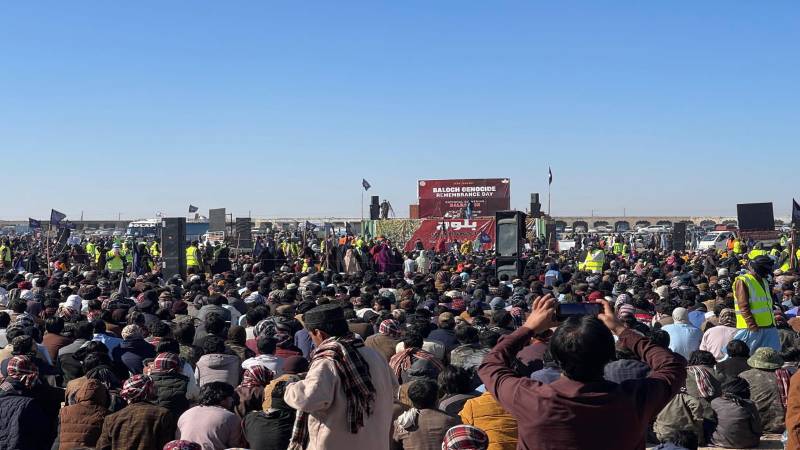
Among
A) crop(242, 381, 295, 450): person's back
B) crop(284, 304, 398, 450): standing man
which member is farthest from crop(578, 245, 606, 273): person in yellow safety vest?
crop(284, 304, 398, 450): standing man

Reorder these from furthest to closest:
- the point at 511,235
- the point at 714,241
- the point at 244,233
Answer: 1. the point at 714,241
2. the point at 244,233
3. the point at 511,235

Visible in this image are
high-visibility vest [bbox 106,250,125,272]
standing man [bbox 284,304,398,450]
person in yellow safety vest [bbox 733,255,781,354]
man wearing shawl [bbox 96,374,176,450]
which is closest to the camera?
standing man [bbox 284,304,398,450]

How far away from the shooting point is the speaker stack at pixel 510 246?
2052 centimetres

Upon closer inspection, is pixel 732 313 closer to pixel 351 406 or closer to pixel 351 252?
pixel 351 406

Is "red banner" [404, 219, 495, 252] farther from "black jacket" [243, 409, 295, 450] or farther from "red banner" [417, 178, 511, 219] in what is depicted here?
"black jacket" [243, 409, 295, 450]

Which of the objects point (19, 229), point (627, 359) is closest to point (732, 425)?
point (627, 359)

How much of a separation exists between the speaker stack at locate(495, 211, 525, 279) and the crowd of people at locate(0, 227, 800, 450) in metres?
5.03

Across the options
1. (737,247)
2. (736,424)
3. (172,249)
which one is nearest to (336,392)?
(736,424)

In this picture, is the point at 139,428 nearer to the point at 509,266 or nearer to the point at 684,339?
the point at 684,339

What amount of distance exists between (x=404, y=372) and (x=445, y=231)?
31587 mm

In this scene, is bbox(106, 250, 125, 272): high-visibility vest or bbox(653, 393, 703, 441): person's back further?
bbox(106, 250, 125, 272): high-visibility vest

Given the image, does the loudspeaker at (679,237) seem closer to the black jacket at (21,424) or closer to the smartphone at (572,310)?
the black jacket at (21,424)

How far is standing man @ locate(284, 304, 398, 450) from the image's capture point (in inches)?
151

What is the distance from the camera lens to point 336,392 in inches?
155
